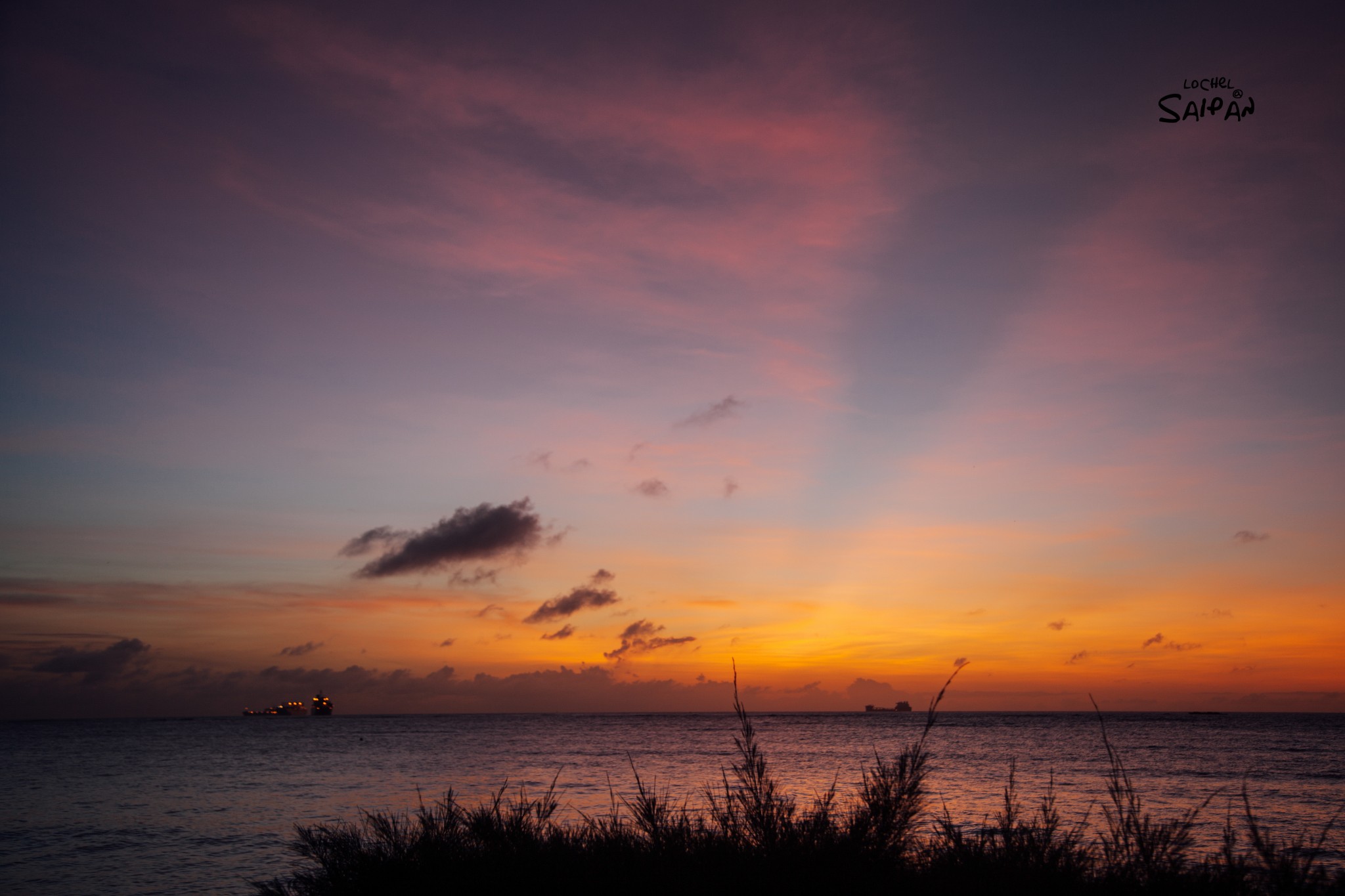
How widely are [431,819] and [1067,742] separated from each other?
88830mm

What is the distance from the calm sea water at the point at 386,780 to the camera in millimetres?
22969

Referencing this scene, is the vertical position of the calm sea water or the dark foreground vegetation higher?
the dark foreground vegetation

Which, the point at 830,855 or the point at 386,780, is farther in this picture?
the point at 386,780

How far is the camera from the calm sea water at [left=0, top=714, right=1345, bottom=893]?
2297cm

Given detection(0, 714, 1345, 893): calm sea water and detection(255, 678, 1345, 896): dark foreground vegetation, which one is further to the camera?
detection(0, 714, 1345, 893): calm sea water

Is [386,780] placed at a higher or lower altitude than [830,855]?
lower

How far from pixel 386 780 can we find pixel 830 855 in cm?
4482

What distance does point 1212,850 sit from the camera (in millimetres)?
19500

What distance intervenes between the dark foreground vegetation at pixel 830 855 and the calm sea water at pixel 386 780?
464cm

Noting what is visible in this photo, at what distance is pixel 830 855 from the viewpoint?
24.9 ft

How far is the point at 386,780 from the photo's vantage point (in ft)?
151

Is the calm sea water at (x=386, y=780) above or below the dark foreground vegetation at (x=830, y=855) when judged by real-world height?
below

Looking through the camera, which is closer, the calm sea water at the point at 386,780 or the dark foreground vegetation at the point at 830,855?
the dark foreground vegetation at the point at 830,855

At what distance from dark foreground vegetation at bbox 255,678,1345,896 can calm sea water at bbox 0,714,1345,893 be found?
464 centimetres
